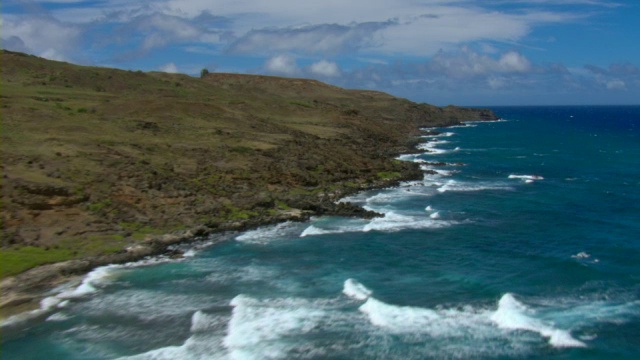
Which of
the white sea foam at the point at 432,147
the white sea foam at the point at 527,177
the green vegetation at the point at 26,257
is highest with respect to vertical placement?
the white sea foam at the point at 432,147

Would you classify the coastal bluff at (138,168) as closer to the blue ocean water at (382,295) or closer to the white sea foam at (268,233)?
the white sea foam at (268,233)

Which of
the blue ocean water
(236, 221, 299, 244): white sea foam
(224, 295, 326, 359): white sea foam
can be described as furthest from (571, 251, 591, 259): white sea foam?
(236, 221, 299, 244): white sea foam

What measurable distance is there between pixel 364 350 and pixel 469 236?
2240cm

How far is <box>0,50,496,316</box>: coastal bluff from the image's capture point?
1578 inches

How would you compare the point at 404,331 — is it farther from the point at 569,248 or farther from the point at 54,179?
the point at 54,179

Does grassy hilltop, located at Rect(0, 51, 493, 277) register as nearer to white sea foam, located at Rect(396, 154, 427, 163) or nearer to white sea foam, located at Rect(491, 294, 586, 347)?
white sea foam, located at Rect(396, 154, 427, 163)

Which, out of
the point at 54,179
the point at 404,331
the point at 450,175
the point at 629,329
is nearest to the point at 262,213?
the point at 54,179

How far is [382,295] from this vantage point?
33250 millimetres

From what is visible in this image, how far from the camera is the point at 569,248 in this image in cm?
4247

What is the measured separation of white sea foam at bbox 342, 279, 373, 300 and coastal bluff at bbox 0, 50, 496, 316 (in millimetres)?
14359

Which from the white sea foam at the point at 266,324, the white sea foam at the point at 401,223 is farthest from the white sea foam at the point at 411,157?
the white sea foam at the point at 266,324

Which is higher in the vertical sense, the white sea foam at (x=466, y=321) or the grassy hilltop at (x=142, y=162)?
the grassy hilltop at (x=142, y=162)

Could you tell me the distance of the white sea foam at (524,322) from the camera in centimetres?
2684

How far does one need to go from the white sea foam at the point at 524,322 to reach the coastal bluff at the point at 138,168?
23136mm
